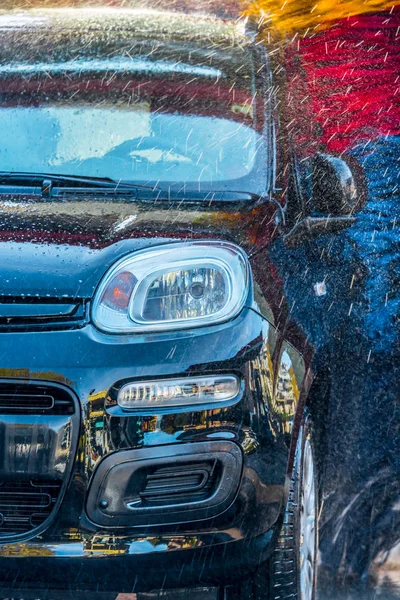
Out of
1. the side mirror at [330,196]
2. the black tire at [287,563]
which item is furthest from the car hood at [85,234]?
the black tire at [287,563]

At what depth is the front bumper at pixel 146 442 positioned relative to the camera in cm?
207

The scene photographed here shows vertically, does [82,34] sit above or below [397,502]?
above

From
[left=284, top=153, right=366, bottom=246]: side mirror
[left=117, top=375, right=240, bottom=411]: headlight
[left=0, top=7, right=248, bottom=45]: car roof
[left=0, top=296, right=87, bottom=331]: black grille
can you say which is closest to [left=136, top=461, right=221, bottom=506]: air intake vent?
[left=117, top=375, right=240, bottom=411]: headlight

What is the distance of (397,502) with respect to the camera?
→ 3586mm

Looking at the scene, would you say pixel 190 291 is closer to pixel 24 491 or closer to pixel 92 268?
pixel 92 268

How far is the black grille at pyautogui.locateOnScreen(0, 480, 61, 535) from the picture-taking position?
2131 millimetres

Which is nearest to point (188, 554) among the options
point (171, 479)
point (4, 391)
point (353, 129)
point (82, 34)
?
point (171, 479)

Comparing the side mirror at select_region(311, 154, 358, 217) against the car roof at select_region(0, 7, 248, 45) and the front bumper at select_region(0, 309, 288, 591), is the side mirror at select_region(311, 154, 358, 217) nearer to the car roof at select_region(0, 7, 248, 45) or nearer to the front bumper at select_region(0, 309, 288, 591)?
the car roof at select_region(0, 7, 248, 45)

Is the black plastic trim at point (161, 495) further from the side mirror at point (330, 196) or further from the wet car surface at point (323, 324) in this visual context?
the side mirror at point (330, 196)

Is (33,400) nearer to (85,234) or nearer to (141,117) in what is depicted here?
(85,234)

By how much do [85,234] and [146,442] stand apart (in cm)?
57

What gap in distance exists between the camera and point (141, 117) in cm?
316

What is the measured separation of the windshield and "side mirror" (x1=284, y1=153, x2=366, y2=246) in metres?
0.22

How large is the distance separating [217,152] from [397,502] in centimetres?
159
